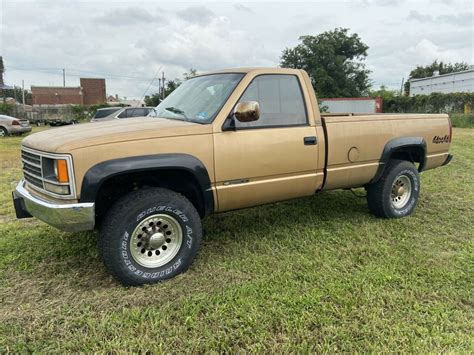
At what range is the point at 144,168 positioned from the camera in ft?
10.6

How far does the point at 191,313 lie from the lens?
9.73 feet

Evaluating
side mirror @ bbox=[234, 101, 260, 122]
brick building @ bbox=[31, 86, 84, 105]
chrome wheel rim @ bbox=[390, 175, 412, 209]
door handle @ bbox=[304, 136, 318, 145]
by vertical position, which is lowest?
chrome wheel rim @ bbox=[390, 175, 412, 209]

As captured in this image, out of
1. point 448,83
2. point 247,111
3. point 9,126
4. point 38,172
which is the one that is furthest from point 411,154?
point 448,83

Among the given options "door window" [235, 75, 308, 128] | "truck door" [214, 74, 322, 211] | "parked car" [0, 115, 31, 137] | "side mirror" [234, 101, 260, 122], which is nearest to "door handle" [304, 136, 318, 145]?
"truck door" [214, 74, 322, 211]

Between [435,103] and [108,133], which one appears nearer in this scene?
[108,133]

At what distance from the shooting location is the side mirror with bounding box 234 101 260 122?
11.5ft

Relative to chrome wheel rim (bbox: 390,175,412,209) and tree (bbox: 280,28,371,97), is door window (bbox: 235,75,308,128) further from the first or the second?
tree (bbox: 280,28,371,97)

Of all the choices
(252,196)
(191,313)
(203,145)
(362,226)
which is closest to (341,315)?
(191,313)

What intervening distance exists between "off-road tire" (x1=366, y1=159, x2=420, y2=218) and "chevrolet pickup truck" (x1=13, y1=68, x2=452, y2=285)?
340 mm

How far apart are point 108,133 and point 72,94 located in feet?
198

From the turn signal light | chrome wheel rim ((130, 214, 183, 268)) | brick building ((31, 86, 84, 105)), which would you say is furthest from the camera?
brick building ((31, 86, 84, 105))

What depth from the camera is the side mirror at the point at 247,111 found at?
352 cm

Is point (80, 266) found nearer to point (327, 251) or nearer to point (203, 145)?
point (203, 145)

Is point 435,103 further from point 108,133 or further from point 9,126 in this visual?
point 108,133
